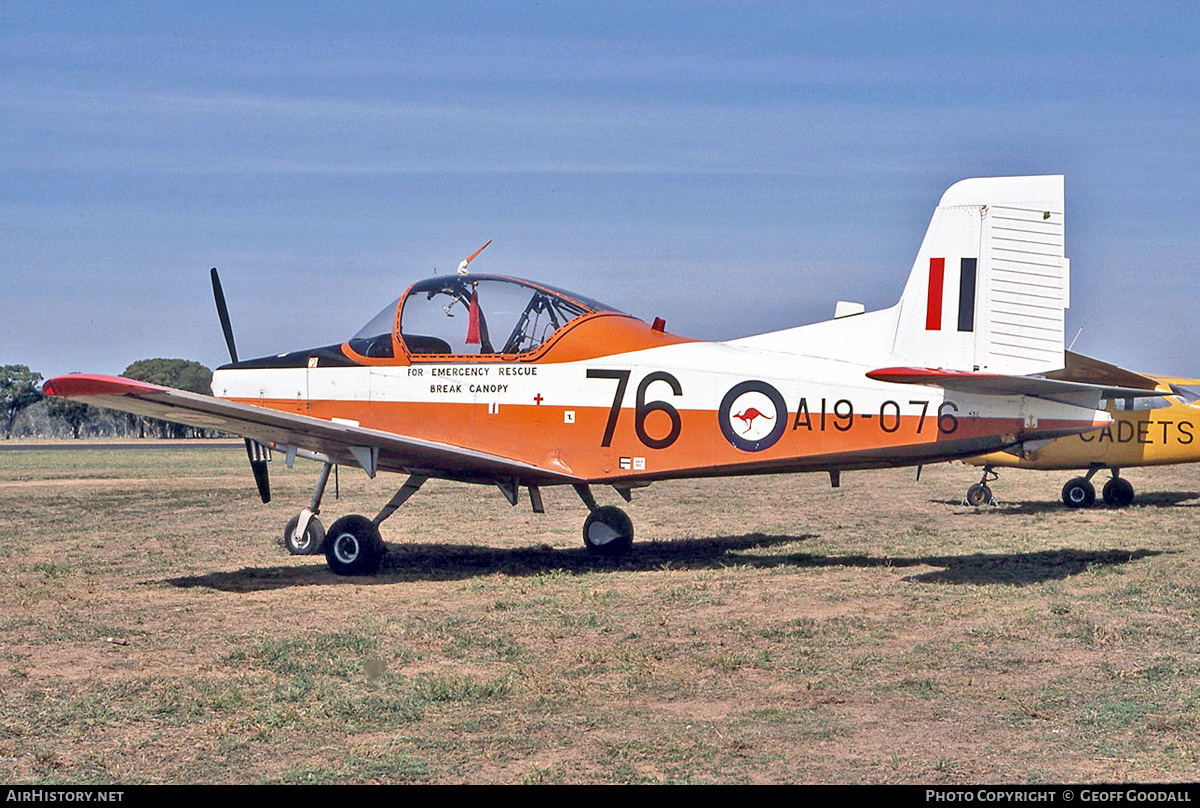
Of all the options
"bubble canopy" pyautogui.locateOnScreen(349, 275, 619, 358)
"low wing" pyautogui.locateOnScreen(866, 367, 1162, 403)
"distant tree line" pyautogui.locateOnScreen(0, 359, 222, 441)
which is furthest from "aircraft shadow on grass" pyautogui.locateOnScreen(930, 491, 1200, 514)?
"distant tree line" pyautogui.locateOnScreen(0, 359, 222, 441)

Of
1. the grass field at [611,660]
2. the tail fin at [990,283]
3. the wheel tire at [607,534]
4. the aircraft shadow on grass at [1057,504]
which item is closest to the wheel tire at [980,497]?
the aircraft shadow on grass at [1057,504]

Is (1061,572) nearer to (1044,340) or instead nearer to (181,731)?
(1044,340)

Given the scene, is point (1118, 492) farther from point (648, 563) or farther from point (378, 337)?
point (378, 337)

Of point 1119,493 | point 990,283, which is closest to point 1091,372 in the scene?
point 1119,493

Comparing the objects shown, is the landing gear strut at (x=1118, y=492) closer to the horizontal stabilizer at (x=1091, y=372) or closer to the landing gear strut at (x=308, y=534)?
the horizontal stabilizer at (x=1091, y=372)

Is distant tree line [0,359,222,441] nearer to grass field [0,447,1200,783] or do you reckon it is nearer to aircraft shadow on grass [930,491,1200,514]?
aircraft shadow on grass [930,491,1200,514]

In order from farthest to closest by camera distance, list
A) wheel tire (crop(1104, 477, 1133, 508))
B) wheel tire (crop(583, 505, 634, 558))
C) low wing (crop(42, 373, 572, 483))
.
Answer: wheel tire (crop(1104, 477, 1133, 508)), wheel tire (crop(583, 505, 634, 558)), low wing (crop(42, 373, 572, 483))

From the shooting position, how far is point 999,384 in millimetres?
9688

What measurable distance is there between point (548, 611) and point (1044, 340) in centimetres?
492

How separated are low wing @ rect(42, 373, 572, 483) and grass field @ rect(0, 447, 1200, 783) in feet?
3.57

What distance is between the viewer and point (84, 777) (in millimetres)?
5086

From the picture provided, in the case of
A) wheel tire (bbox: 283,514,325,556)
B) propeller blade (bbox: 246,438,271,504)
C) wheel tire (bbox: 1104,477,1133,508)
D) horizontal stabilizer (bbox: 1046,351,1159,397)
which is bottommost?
wheel tire (bbox: 283,514,325,556)

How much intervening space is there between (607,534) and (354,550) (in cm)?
292

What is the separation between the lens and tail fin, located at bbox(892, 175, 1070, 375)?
33.0ft
